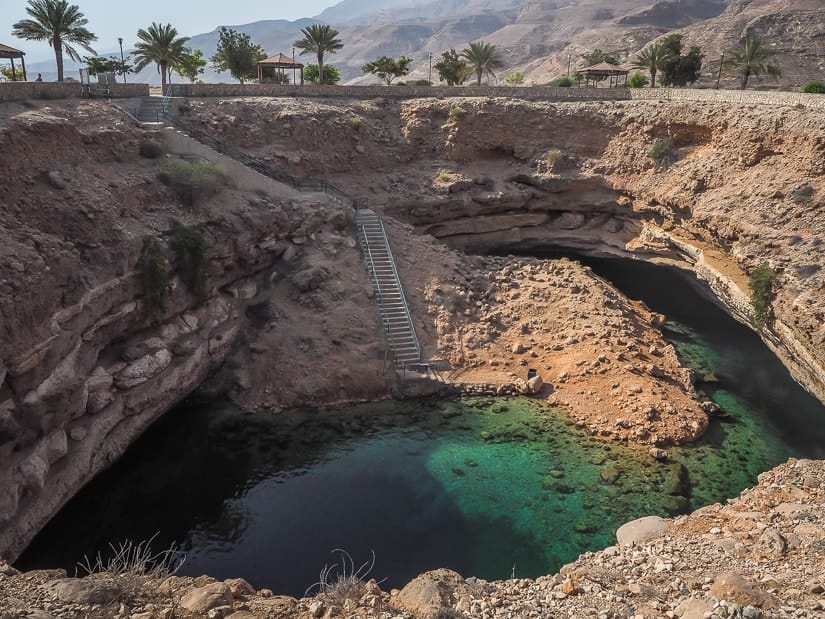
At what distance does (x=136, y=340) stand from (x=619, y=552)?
16.6 metres

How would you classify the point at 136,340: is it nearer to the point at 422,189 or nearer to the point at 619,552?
the point at 619,552

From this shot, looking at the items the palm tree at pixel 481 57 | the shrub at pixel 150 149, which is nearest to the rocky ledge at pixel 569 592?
the shrub at pixel 150 149

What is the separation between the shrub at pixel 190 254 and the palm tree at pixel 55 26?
15.5 m

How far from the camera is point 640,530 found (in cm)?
1648

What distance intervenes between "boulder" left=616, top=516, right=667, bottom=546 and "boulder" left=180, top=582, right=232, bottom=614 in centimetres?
1014

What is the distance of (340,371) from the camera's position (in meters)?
24.1

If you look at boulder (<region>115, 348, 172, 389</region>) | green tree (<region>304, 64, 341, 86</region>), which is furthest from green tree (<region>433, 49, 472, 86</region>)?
boulder (<region>115, 348, 172, 389</region>)

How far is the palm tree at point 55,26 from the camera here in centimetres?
3106

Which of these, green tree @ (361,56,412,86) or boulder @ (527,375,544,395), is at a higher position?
green tree @ (361,56,412,86)

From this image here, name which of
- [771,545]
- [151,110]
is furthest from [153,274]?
[771,545]

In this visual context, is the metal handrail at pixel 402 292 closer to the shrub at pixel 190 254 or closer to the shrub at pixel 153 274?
the shrub at pixel 190 254

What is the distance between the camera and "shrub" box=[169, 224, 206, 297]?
22.5 meters

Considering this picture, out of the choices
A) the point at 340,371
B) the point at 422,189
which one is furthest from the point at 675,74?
the point at 340,371

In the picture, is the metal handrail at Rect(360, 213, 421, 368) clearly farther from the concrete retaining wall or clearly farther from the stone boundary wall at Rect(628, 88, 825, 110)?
the stone boundary wall at Rect(628, 88, 825, 110)
